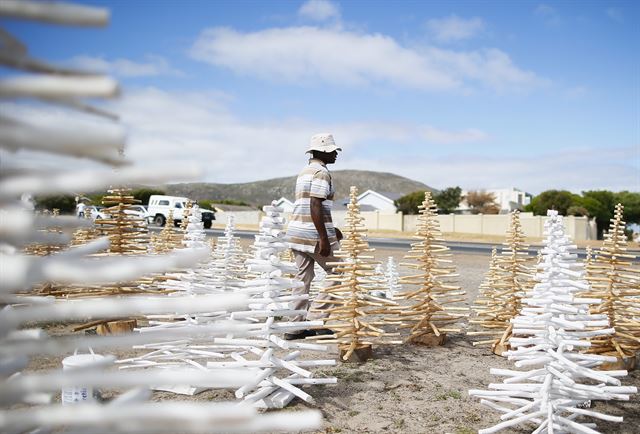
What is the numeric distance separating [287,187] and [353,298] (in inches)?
5618

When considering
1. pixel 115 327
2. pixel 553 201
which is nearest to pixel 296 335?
pixel 115 327

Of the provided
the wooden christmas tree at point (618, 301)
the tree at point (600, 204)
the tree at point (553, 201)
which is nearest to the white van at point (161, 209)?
the wooden christmas tree at point (618, 301)

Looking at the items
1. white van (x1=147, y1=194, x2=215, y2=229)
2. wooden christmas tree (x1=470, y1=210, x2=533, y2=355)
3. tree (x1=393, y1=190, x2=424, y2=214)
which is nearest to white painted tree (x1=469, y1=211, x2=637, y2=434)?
wooden christmas tree (x1=470, y1=210, x2=533, y2=355)

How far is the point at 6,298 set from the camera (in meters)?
1.01

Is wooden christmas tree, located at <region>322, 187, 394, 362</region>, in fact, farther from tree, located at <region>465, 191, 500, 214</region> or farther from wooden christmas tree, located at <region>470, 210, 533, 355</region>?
tree, located at <region>465, 191, 500, 214</region>

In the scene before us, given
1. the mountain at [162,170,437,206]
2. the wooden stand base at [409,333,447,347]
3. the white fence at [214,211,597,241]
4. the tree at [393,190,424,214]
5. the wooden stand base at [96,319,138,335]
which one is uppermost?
the mountain at [162,170,437,206]

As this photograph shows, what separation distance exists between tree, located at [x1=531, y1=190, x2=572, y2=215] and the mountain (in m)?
67.6

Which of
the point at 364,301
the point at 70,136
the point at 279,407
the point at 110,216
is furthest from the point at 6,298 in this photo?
the point at 110,216

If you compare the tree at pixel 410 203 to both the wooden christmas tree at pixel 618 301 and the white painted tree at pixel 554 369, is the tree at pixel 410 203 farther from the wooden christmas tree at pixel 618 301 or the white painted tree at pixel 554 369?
the white painted tree at pixel 554 369

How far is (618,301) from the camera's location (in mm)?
4953

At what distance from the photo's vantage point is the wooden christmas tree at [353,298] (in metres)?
5.24

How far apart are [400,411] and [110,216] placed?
11.7 ft

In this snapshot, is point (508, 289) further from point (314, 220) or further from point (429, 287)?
point (314, 220)

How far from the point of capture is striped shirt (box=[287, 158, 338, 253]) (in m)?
6.02
